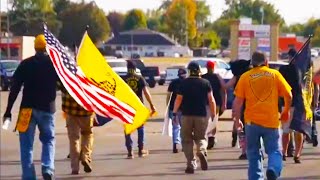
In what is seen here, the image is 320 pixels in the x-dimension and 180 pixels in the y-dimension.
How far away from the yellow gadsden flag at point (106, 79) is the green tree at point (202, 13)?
131m

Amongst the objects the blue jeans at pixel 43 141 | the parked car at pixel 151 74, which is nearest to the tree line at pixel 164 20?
the parked car at pixel 151 74

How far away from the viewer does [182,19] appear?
127 metres

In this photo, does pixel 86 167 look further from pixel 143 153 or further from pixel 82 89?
pixel 143 153

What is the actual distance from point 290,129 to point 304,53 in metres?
1.35

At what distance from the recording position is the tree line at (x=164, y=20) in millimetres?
77019

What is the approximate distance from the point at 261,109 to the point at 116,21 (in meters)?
129

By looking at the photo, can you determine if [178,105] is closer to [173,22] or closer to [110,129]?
[110,129]

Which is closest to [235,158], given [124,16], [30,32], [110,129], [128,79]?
[128,79]

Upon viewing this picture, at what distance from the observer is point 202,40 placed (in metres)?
134

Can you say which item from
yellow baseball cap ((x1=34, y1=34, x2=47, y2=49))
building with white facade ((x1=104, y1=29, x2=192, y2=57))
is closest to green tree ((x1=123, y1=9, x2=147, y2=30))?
building with white facade ((x1=104, y1=29, x2=192, y2=57))

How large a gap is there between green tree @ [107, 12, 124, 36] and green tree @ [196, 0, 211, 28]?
41.5ft

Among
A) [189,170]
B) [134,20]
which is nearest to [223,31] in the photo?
[134,20]

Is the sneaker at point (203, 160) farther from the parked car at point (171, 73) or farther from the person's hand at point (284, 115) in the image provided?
the parked car at point (171, 73)

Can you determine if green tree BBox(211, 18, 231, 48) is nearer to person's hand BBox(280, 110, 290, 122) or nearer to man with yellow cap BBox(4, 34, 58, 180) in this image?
person's hand BBox(280, 110, 290, 122)
